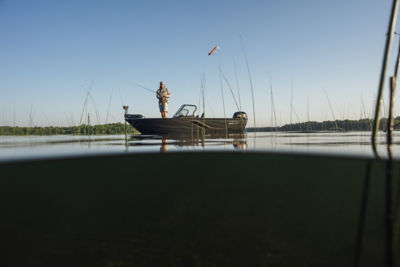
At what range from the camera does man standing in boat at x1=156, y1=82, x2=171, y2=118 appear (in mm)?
15288

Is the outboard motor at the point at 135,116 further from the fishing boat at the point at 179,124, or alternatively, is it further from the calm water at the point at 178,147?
the calm water at the point at 178,147

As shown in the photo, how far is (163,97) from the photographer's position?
1530 cm

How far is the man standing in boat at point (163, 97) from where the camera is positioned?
50.2 feet

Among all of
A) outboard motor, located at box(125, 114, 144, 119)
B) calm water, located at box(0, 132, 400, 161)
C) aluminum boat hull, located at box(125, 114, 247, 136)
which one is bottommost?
calm water, located at box(0, 132, 400, 161)

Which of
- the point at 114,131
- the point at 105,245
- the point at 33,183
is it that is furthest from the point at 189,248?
the point at 114,131

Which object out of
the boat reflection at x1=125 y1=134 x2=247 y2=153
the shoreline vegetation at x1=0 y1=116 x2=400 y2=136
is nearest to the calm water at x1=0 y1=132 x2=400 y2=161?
the boat reflection at x1=125 y1=134 x2=247 y2=153

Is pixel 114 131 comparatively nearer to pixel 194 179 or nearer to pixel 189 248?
pixel 194 179

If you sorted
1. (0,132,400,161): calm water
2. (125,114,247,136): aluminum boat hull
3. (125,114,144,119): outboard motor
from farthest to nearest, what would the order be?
(125,114,144,119): outboard motor → (125,114,247,136): aluminum boat hull → (0,132,400,161): calm water

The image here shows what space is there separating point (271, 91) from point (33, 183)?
10701 millimetres

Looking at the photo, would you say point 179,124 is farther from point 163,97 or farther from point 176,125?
point 163,97

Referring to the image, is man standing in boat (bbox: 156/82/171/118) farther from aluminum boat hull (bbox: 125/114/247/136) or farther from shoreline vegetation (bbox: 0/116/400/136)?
shoreline vegetation (bbox: 0/116/400/136)

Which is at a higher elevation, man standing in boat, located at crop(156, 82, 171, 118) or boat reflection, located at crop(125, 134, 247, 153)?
man standing in boat, located at crop(156, 82, 171, 118)

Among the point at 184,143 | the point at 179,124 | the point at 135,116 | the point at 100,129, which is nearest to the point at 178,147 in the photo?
the point at 184,143

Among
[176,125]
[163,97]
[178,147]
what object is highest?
[163,97]
